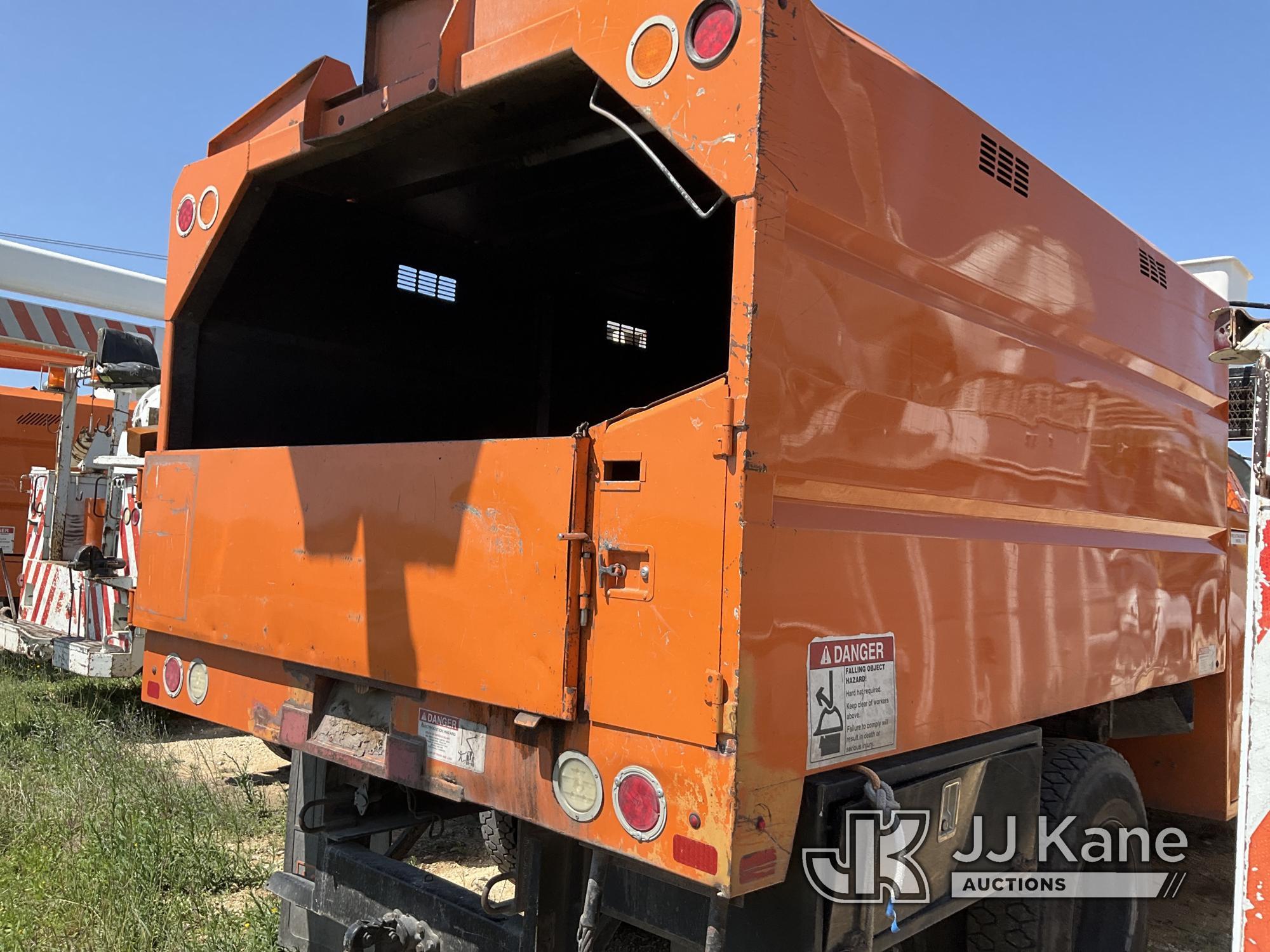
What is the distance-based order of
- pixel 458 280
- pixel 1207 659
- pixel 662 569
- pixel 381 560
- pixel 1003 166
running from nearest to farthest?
pixel 662 569 < pixel 381 560 < pixel 1003 166 < pixel 1207 659 < pixel 458 280

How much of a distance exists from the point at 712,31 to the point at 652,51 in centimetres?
16

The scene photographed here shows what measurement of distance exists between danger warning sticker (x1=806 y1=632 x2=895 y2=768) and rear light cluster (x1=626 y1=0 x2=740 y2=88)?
125 centimetres

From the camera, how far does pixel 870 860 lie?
2113mm

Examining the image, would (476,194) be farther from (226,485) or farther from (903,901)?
(903,901)

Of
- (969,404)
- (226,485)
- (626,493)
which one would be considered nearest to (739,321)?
(626,493)

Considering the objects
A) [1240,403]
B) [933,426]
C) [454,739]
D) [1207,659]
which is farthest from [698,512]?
[1240,403]

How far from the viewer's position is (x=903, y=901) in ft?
7.48

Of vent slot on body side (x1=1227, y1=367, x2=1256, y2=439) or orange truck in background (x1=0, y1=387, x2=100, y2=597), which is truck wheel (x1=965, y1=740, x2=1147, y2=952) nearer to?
vent slot on body side (x1=1227, y1=367, x2=1256, y2=439)

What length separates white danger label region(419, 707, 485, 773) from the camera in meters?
2.36

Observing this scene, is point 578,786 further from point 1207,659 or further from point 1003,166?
point 1207,659

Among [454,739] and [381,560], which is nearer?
[454,739]

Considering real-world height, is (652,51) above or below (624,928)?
above

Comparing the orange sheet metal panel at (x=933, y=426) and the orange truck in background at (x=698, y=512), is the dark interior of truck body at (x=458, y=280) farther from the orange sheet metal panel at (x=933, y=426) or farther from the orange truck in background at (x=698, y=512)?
the orange sheet metal panel at (x=933, y=426)

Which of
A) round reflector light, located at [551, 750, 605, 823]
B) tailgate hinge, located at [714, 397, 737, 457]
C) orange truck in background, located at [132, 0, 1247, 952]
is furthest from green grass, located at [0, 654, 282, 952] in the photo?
tailgate hinge, located at [714, 397, 737, 457]
